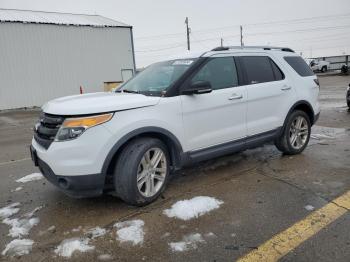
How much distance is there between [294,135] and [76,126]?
3.73 m

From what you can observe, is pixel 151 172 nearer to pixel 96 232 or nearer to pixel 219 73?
pixel 96 232

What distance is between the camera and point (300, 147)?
589 centimetres

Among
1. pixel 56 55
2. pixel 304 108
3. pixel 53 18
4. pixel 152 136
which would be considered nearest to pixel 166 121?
pixel 152 136

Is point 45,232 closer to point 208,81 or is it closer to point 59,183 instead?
point 59,183

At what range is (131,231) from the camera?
11.1 feet

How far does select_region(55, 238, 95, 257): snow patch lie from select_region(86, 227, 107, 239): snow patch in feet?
0.29

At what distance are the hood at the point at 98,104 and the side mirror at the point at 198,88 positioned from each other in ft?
1.32

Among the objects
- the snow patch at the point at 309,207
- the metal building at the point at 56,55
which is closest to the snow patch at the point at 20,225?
the snow patch at the point at 309,207

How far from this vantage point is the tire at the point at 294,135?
18.4 ft

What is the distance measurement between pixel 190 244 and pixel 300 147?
347 centimetres

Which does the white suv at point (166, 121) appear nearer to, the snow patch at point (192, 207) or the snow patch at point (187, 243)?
the snow patch at point (192, 207)

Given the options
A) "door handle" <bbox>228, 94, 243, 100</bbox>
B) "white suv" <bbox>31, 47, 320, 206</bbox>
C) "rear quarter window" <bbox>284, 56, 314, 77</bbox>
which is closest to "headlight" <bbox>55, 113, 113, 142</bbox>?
"white suv" <bbox>31, 47, 320, 206</bbox>

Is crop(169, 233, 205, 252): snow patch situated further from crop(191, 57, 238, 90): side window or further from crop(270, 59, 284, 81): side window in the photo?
crop(270, 59, 284, 81): side window

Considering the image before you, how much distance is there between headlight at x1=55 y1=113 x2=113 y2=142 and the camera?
3529 mm
